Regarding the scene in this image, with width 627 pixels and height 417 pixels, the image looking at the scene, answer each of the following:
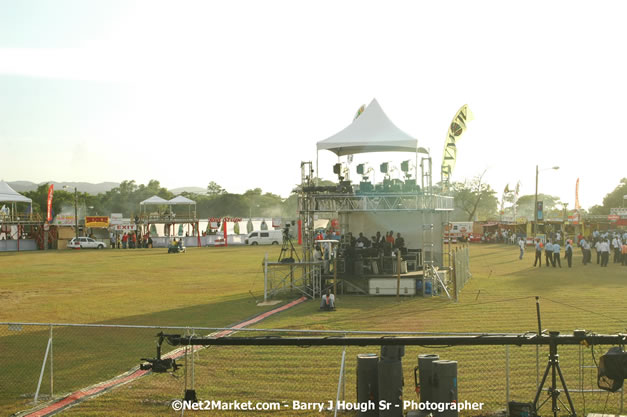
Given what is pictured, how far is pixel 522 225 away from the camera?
74000 millimetres

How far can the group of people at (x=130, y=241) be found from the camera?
221ft

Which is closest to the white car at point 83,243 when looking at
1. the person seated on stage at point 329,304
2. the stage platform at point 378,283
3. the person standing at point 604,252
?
the stage platform at point 378,283

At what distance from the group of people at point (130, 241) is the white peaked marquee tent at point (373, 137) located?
45622 mm

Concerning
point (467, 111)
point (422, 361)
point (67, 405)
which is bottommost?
point (67, 405)

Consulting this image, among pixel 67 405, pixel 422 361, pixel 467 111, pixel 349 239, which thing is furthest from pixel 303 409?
pixel 467 111

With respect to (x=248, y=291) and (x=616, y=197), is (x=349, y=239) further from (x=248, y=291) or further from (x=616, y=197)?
(x=616, y=197)

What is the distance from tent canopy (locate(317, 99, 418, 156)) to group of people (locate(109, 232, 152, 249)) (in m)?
45.6

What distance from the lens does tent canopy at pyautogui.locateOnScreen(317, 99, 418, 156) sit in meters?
24.8

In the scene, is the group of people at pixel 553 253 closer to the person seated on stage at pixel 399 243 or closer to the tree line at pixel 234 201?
the person seated on stage at pixel 399 243

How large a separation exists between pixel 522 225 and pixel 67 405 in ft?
231

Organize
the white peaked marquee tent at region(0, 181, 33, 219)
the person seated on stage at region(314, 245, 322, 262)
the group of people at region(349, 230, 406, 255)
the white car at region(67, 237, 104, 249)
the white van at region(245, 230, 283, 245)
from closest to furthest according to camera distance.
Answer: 1. the person seated on stage at region(314, 245, 322, 262)
2. the group of people at region(349, 230, 406, 255)
3. the white car at region(67, 237, 104, 249)
4. the white peaked marquee tent at region(0, 181, 33, 219)
5. the white van at region(245, 230, 283, 245)

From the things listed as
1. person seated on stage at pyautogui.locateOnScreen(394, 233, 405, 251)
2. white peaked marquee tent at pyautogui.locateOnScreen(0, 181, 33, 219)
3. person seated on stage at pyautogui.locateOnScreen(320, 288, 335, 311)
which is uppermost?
white peaked marquee tent at pyautogui.locateOnScreen(0, 181, 33, 219)

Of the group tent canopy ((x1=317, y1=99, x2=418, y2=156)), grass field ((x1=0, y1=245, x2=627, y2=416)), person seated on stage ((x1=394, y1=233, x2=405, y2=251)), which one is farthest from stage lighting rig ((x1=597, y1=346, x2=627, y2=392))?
tent canopy ((x1=317, y1=99, x2=418, y2=156))

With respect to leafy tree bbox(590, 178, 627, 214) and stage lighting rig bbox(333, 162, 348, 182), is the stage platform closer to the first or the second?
stage lighting rig bbox(333, 162, 348, 182)
